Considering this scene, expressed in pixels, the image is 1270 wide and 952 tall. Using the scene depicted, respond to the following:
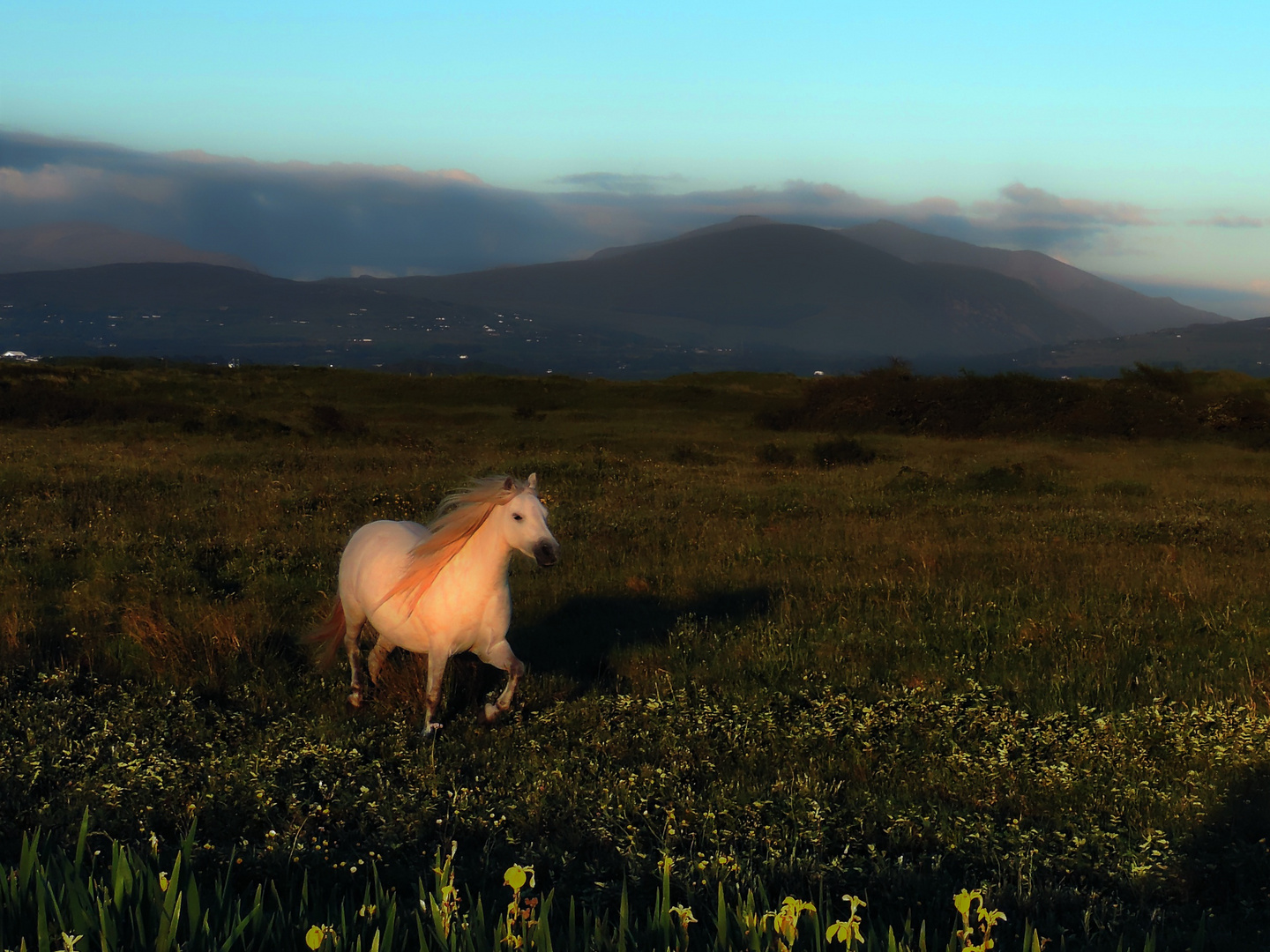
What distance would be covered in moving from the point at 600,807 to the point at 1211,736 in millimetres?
4170

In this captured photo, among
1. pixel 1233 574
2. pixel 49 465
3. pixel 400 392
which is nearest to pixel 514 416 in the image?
pixel 400 392

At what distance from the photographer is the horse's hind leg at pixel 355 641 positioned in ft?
26.6

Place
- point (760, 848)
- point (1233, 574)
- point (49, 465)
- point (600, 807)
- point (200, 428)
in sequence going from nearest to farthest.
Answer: point (760, 848)
point (600, 807)
point (1233, 574)
point (49, 465)
point (200, 428)

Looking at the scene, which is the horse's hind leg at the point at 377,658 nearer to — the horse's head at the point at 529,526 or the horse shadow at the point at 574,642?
the horse shadow at the point at 574,642

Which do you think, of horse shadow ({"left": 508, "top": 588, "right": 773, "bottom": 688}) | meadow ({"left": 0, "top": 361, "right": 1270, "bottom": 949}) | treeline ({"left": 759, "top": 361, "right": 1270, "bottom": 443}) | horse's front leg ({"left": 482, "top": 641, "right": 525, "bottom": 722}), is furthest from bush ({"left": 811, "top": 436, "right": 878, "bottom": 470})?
horse's front leg ({"left": 482, "top": 641, "right": 525, "bottom": 722})

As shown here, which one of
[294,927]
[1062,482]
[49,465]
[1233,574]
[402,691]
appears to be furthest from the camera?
[1062,482]

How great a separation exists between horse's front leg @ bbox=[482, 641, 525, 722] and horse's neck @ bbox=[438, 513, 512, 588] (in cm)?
50

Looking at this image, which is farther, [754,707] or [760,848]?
[754,707]

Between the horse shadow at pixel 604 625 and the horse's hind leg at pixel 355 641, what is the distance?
151 centimetres

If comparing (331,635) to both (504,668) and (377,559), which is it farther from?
(504,668)

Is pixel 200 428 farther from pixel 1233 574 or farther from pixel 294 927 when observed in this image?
pixel 294 927

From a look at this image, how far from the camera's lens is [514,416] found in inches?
1784

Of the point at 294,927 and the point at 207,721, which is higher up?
the point at 294,927

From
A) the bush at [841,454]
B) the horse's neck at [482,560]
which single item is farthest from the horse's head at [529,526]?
the bush at [841,454]
